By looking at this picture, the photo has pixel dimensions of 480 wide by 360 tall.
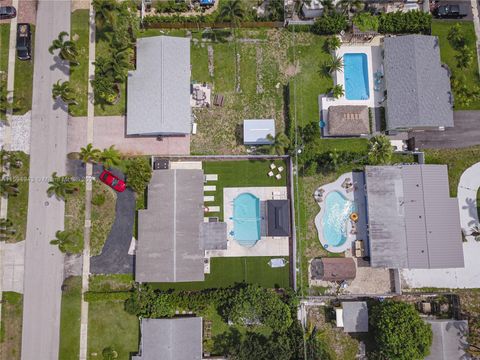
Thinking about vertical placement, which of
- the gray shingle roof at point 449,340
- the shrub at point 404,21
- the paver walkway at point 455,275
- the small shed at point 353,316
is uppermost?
the shrub at point 404,21

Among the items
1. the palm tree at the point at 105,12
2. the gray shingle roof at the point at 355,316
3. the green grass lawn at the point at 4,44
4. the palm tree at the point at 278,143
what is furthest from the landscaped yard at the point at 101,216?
the gray shingle roof at the point at 355,316

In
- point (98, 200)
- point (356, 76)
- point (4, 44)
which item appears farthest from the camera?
point (356, 76)

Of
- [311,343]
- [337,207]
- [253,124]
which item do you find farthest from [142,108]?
[311,343]

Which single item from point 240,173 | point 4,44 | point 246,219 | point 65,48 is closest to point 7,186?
point 65,48

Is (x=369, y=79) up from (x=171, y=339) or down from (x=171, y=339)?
up

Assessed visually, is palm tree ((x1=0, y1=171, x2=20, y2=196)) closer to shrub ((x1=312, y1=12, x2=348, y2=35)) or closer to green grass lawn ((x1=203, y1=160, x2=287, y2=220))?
green grass lawn ((x1=203, y1=160, x2=287, y2=220))

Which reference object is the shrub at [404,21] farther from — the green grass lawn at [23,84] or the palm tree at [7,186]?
the palm tree at [7,186]

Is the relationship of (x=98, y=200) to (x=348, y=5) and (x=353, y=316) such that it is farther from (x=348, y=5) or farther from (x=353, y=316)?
(x=348, y=5)
